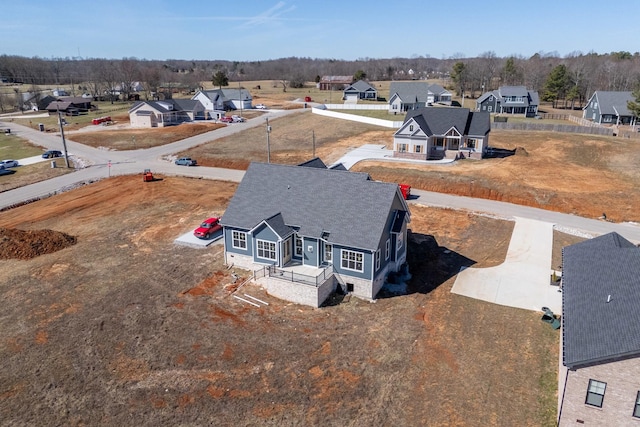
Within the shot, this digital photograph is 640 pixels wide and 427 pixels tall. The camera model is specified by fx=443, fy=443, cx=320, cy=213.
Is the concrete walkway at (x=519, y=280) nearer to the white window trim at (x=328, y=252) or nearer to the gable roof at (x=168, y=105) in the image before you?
the white window trim at (x=328, y=252)

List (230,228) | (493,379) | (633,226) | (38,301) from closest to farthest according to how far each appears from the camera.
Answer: (493,379)
(38,301)
(230,228)
(633,226)

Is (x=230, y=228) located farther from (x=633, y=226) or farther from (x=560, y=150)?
(x=560, y=150)

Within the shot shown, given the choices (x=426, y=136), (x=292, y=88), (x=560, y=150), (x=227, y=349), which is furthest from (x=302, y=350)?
(x=292, y=88)

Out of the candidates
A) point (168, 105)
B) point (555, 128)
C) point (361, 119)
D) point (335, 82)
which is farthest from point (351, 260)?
point (335, 82)

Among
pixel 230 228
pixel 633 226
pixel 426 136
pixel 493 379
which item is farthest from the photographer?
pixel 426 136

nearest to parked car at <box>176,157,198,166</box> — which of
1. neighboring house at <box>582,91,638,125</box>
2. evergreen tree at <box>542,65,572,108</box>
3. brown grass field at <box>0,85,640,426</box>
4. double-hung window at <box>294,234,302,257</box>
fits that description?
brown grass field at <box>0,85,640,426</box>

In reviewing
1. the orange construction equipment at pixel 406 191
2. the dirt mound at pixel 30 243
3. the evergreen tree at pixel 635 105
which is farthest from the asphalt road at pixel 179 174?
the evergreen tree at pixel 635 105
